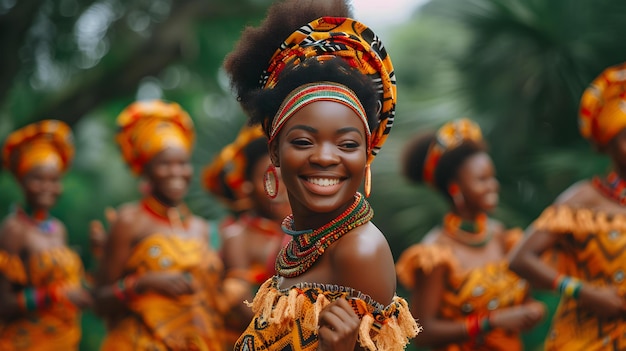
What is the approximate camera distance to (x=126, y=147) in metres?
6.99

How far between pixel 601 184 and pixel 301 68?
3.03 meters

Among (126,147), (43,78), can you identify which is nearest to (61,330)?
(126,147)

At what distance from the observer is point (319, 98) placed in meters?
3.22

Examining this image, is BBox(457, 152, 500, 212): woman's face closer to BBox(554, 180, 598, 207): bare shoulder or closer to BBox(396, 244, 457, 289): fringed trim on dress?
BBox(396, 244, 457, 289): fringed trim on dress

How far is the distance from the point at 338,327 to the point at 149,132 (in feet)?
13.8

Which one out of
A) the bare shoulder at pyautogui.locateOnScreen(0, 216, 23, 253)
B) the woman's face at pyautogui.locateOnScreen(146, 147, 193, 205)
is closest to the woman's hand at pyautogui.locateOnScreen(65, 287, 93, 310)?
the bare shoulder at pyautogui.locateOnScreen(0, 216, 23, 253)

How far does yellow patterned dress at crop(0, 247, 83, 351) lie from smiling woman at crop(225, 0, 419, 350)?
471cm

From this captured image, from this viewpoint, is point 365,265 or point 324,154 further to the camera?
point 324,154

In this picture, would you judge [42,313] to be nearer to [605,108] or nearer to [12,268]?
[12,268]

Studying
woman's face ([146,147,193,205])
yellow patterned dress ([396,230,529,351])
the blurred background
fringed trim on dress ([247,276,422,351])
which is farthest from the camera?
the blurred background

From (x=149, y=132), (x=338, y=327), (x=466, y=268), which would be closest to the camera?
(x=338, y=327)

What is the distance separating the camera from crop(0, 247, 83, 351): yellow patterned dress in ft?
25.0

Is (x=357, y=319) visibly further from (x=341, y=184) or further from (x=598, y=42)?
(x=598, y=42)

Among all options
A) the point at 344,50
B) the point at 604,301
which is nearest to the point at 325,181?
the point at 344,50
